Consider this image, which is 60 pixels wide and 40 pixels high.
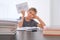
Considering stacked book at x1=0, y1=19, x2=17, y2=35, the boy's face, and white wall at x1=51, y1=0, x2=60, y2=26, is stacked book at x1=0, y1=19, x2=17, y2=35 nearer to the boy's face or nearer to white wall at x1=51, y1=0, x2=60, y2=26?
the boy's face

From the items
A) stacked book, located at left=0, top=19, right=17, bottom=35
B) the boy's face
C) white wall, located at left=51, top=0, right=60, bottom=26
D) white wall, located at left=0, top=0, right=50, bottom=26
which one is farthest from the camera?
white wall, located at left=51, top=0, right=60, bottom=26

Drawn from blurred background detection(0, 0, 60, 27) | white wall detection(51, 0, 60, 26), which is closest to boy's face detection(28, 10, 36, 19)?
blurred background detection(0, 0, 60, 27)

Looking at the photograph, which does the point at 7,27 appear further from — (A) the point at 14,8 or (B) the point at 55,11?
(B) the point at 55,11

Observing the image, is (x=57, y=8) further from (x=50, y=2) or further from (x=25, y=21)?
(x=25, y=21)

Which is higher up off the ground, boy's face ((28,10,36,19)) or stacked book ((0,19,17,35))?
boy's face ((28,10,36,19))

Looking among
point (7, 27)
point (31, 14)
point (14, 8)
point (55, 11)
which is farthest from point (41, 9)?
point (7, 27)

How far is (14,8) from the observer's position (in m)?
3.32

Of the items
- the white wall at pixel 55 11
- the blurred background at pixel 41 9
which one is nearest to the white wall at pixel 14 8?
the blurred background at pixel 41 9

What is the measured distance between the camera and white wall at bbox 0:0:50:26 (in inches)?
129

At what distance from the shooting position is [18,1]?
3.28 meters

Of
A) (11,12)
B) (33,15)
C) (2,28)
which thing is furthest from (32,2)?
(2,28)

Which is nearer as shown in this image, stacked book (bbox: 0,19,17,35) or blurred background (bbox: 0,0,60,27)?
stacked book (bbox: 0,19,17,35)

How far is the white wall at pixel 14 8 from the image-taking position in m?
3.29

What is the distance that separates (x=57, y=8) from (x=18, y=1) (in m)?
0.99
